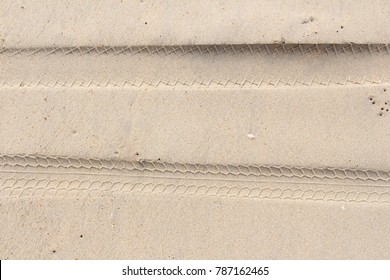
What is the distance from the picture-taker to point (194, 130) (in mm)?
2084

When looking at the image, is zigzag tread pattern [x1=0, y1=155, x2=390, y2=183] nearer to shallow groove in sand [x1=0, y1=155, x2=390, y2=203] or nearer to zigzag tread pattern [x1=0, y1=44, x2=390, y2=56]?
shallow groove in sand [x1=0, y1=155, x2=390, y2=203]

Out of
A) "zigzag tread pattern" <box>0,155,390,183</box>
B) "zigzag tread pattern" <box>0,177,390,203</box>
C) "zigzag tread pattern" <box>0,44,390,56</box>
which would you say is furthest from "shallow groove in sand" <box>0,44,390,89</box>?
"zigzag tread pattern" <box>0,177,390,203</box>

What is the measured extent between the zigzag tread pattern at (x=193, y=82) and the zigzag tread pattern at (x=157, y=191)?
48 centimetres

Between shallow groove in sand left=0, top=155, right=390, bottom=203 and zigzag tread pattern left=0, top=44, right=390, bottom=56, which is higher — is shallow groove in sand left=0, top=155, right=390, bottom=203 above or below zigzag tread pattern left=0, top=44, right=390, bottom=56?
below

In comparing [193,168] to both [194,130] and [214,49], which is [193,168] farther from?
[214,49]

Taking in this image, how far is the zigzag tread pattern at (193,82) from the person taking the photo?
2.06 metres

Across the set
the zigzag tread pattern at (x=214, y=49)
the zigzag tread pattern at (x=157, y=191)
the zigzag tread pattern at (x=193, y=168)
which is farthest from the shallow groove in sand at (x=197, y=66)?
the zigzag tread pattern at (x=157, y=191)

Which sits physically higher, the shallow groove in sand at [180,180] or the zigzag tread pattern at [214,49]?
the zigzag tread pattern at [214,49]

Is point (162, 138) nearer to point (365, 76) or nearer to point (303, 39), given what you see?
point (303, 39)

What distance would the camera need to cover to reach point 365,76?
2059 millimetres

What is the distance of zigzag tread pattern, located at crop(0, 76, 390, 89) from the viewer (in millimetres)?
2059

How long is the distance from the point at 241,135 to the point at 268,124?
14cm

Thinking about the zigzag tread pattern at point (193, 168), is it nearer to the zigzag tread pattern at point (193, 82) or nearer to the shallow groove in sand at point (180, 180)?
the shallow groove in sand at point (180, 180)

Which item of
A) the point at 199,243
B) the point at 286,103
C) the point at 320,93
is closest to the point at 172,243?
the point at 199,243
